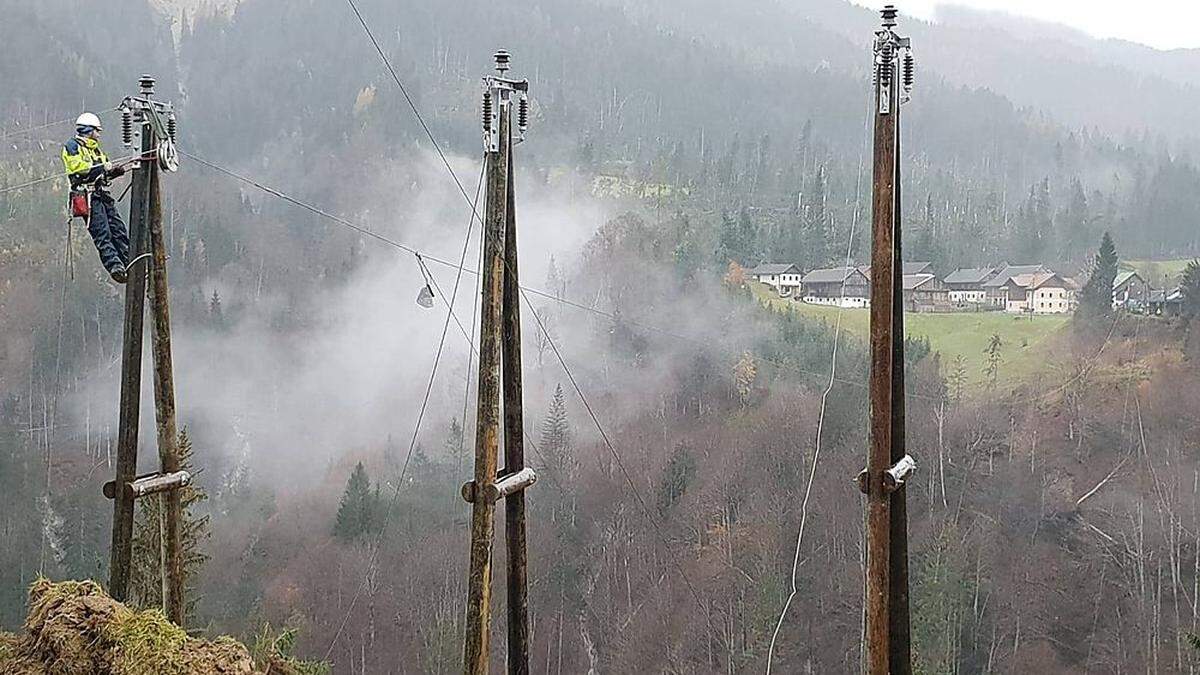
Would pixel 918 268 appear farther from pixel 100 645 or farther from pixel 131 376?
pixel 100 645

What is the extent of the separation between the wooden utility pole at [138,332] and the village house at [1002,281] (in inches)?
2504

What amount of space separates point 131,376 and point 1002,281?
65.8 metres

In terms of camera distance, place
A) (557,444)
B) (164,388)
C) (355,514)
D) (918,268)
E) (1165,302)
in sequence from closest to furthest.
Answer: (164,388)
(1165,302)
(557,444)
(355,514)
(918,268)

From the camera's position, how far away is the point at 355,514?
6694cm

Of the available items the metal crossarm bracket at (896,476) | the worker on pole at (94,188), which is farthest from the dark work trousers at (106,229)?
the metal crossarm bracket at (896,476)

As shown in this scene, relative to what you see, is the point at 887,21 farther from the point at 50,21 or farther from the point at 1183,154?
the point at 50,21

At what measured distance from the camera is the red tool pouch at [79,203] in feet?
30.1

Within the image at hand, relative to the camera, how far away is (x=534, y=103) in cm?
10944

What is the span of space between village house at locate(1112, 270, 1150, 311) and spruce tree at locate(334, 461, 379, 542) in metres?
41.3

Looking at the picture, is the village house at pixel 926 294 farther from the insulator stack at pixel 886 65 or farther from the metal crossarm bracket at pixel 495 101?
the insulator stack at pixel 886 65

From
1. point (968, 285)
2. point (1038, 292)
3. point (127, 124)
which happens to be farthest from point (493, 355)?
point (968, 285)

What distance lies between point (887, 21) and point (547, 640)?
49.1 meters

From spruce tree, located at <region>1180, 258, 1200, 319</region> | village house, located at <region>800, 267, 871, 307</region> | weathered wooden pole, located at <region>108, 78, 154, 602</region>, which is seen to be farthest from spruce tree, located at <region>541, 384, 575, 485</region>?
weathered wooden pole, located at <region>108, 78, 154, 602</region>

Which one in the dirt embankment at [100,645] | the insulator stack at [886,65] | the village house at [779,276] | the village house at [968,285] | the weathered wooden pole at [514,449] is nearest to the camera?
the dirt embankment at [100,645]
